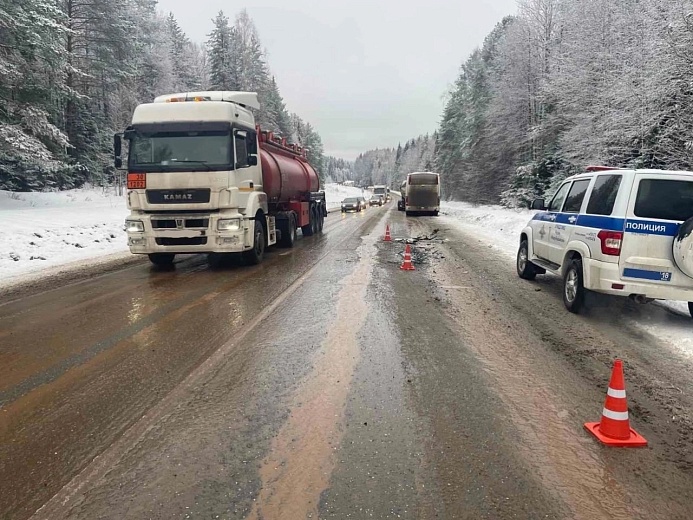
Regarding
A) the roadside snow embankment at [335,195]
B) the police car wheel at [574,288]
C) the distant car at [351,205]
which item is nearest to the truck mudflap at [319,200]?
the police car wheel at [574,288]

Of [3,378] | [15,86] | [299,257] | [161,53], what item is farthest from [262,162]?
[161,53]

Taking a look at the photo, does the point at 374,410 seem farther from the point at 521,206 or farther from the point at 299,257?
the point at 521,206

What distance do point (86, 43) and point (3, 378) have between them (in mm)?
33181

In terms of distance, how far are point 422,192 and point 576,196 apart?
28.4m

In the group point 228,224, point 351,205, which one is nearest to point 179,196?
point 228,224

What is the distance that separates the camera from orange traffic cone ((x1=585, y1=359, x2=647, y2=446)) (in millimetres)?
3109

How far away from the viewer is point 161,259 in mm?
10234

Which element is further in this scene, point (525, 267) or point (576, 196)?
point (525, 267)

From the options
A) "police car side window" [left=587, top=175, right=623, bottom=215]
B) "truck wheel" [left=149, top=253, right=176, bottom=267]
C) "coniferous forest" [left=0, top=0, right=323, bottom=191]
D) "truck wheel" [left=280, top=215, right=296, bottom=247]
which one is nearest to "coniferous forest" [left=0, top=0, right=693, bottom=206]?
"coniferous forest" [left=0, top=0, right=323, bottom=191]

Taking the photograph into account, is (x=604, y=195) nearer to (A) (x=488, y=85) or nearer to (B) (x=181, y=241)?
(B) (x=181, y=241)

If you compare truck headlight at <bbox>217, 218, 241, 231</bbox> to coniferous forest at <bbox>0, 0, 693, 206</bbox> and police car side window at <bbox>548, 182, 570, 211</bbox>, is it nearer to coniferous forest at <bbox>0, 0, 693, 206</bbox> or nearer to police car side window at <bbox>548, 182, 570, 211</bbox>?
police car side window at <bbox>548, 182, 570, 211</bbox>

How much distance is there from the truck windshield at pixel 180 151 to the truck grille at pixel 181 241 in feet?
4.82

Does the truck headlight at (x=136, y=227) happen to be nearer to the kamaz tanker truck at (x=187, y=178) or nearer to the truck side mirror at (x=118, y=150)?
the kamaz tanker truck at (x=187, y=178)

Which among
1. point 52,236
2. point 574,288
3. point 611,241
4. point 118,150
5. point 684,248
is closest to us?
point 684,248
